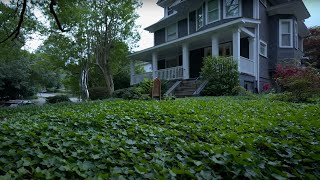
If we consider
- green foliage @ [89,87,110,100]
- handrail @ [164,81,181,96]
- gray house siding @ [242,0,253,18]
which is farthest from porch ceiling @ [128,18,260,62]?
green foliage @ [89,87,110,100]

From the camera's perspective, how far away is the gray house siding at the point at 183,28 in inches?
660

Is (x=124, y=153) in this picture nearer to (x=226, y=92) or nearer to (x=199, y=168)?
(x=199, y=168)

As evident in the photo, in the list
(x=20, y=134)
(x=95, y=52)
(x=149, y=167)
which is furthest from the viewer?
(x=95, y=52)

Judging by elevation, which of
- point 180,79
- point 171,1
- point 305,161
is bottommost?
point 305,161

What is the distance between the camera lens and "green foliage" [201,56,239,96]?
→ 1068cm

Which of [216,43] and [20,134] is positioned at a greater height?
[216,43]

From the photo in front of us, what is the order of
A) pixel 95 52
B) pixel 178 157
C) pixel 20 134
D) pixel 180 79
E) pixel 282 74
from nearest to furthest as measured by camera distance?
pixel 178 157
pixel 20 134
pixel 282 74
pixel 180 79
pixel 95 52

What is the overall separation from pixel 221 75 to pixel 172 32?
817 cm

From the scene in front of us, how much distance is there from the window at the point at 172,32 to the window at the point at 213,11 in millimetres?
3822

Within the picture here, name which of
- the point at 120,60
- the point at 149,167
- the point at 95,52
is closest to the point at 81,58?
the point at 95,52

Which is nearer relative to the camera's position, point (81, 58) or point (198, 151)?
point (198, 151)

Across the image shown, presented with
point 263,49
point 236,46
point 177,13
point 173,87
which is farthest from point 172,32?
point 236,46

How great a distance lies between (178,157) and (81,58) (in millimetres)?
17620

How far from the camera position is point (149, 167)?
182 cm
